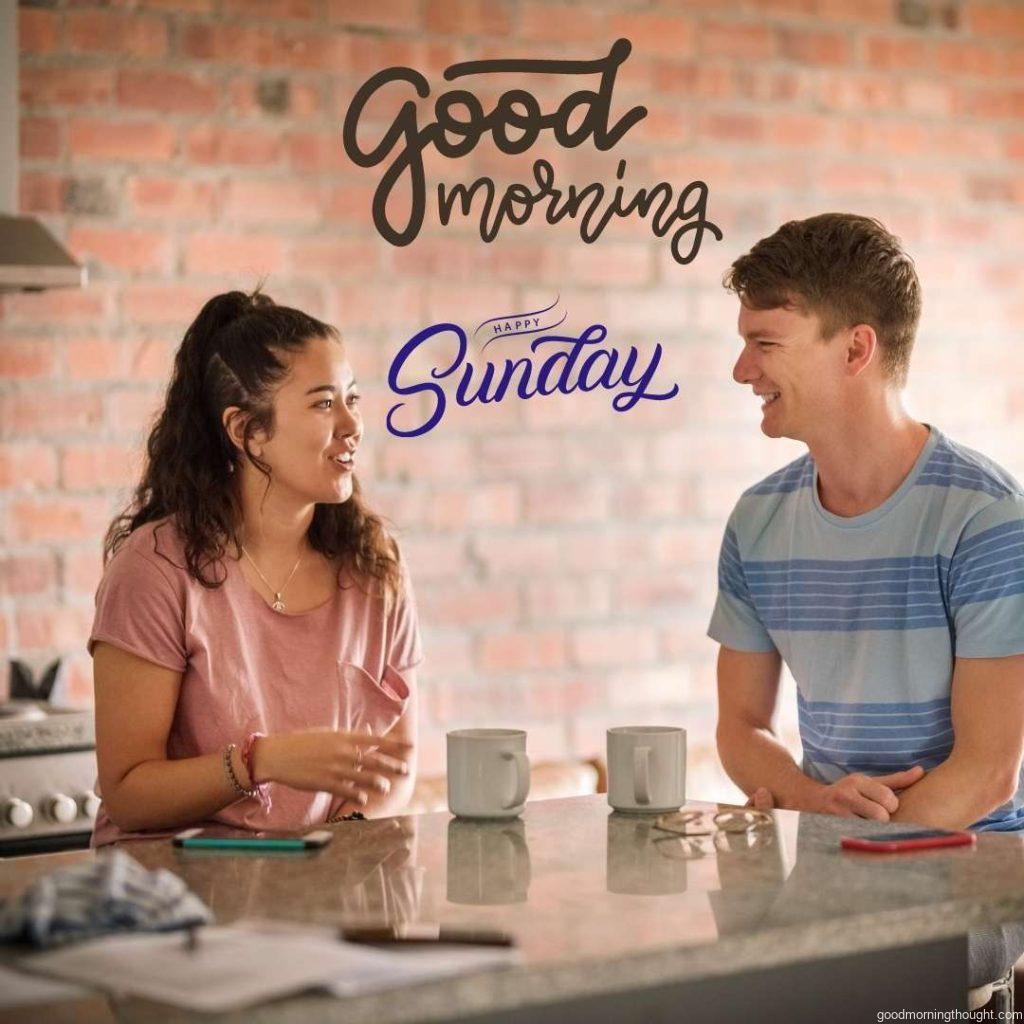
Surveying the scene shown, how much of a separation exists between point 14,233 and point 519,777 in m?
1.39

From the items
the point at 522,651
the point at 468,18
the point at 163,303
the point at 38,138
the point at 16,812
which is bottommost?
the point at 16,812

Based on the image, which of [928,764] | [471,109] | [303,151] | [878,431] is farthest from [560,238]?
[928,764]

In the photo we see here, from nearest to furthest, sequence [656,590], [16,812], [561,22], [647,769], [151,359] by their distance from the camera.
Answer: [647,769]
[16,812]
[151,359]
[561,22]
[656,590]

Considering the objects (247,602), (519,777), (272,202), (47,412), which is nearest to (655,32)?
(272,202)

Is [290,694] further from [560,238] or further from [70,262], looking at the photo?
[560,238]

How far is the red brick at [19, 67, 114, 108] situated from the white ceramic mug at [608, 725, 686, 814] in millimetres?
1666

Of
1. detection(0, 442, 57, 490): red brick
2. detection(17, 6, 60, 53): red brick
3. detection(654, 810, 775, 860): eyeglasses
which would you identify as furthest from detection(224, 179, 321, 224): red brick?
detection(654, 810, 775, 860): eyeglasses

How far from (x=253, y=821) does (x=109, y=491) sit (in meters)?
1.08

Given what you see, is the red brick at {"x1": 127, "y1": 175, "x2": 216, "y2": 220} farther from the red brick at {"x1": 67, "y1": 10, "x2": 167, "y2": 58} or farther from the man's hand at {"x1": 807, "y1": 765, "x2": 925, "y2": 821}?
the man's hand at {"x1": 807, "y1": 765, "x2": 925, "y2": 821}

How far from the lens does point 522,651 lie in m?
3.29

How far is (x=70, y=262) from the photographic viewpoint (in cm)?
263

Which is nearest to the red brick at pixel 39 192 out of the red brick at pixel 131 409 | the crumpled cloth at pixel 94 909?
the red brick at pixel 131 409

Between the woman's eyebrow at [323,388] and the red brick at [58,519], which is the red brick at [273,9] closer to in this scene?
the red brick at [58,519]

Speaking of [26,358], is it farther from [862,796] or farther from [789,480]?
[862,796]
